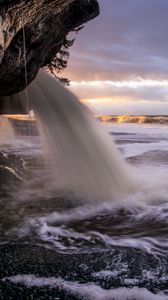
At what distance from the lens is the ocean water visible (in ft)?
9.29

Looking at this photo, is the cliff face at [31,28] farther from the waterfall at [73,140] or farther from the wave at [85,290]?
the wave at [85,290]

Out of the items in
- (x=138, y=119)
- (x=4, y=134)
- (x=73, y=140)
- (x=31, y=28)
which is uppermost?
(x=31, y=28)

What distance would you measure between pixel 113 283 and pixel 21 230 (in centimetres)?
153

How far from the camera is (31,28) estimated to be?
6230mm

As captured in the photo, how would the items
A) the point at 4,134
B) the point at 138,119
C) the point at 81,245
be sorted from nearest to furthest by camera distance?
the point at 81,245
the point at 4,134
the point at 138,119

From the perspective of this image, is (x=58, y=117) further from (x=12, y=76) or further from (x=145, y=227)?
(x=145, y=227)

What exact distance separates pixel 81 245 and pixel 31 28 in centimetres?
401

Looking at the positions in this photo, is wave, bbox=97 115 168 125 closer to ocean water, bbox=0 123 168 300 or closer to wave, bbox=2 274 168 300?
ocean water, bbox=0 123 168 300

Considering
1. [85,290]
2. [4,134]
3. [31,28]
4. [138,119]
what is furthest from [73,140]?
[138,119]

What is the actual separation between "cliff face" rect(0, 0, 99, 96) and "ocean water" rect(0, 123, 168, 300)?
2.12 metres

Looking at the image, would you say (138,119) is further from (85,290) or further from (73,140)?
(85,290)

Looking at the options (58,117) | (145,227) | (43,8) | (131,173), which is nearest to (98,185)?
(131,173)

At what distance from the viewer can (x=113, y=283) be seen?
292 centimetres

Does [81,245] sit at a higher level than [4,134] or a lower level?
higher
